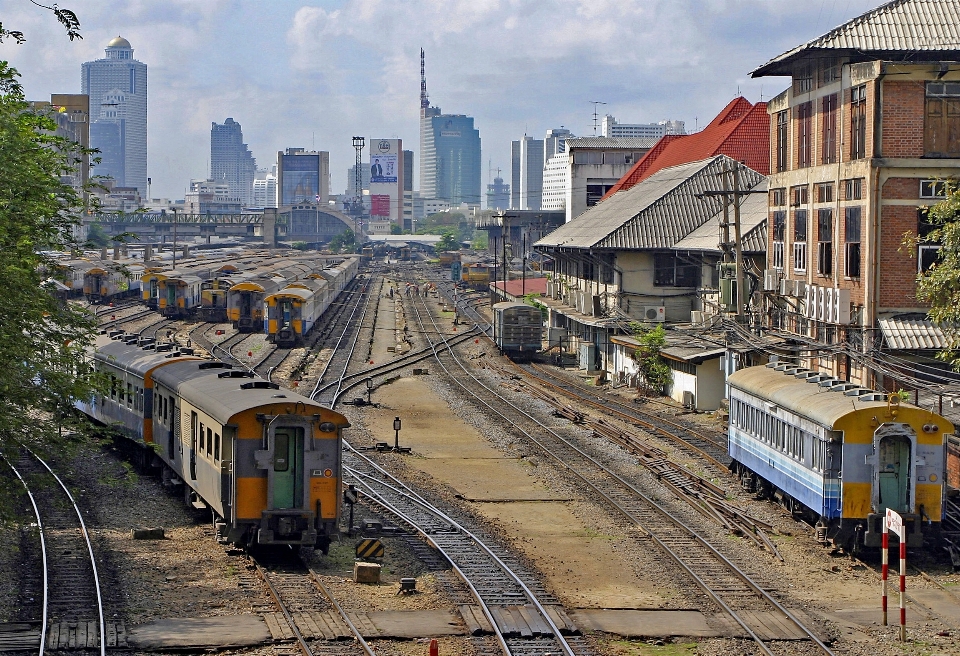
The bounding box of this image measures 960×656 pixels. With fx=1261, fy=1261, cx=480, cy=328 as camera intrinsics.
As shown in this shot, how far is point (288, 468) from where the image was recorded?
18641 millimetres

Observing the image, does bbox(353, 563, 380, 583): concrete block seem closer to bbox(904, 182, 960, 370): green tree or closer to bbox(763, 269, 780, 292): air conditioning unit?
bbox(904, 182, 960, 370): green tree

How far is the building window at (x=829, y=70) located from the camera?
31.8m

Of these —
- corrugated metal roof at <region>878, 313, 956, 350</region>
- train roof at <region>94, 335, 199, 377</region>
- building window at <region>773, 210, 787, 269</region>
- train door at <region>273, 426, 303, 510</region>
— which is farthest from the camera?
building window at <region>773, 210, 787, 269</region>

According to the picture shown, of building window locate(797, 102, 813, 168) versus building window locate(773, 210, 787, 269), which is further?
building window locate(773, 210, 787, 269)

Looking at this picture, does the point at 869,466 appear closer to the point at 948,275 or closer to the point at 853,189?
the point at 948,275

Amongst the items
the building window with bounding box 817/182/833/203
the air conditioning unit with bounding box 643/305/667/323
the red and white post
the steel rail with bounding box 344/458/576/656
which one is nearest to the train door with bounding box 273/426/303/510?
the steel rail with bounding box 344/458/576/656

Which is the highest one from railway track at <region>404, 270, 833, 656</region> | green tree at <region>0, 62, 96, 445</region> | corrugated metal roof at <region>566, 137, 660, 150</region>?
corrugated metal roof at <region>566, 137, 660, 150</region>

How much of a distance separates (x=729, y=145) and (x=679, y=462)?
32.3 m

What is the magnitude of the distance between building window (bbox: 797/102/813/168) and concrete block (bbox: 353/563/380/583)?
67.5ft

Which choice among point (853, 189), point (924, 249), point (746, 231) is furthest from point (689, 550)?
point (746, 231)

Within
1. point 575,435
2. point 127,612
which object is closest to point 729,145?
point 575,435

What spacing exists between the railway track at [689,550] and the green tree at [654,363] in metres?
6.72

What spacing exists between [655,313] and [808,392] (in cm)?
2673

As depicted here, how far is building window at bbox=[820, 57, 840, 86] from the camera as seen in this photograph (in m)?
31.8
